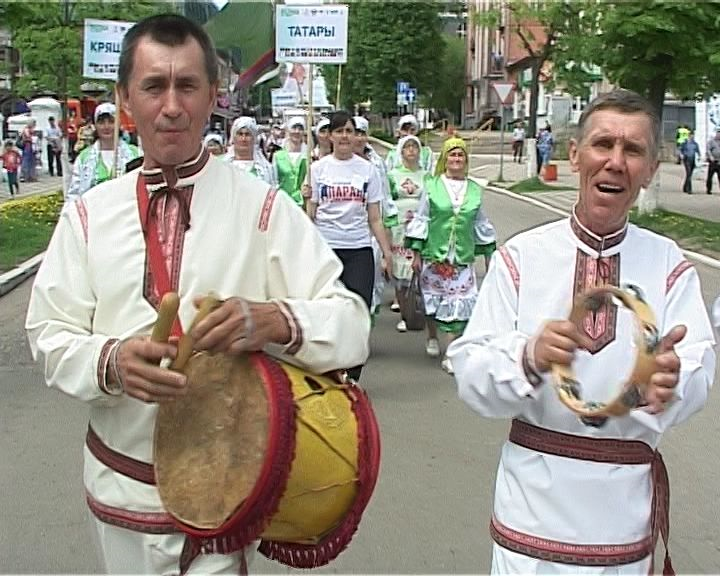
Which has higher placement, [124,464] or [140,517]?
[124,464]

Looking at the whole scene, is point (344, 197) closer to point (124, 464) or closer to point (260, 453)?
point (124, 464)

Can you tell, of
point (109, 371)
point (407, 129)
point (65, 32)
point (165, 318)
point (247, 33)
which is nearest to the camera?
point (165, 318)

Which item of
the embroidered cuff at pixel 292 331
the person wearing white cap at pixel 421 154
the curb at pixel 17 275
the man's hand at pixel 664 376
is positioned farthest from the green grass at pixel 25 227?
the man's hand at pixel 664 376

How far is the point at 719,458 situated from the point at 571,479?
4175 millimetres

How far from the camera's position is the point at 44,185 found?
3275 centimetres

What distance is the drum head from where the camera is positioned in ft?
8.14

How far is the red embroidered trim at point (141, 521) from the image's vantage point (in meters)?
2.63

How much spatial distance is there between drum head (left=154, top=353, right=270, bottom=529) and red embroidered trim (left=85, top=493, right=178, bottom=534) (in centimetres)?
9

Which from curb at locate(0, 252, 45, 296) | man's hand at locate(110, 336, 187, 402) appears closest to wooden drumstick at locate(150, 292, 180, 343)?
man's hand at locate(110, 336, 187, 402)

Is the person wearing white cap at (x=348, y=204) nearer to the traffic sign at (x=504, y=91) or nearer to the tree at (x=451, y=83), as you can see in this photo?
the traffic sign at (x=504, y=91)

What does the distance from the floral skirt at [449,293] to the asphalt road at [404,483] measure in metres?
0.41

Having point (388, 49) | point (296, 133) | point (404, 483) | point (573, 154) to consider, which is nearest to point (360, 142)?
point (296, 133)

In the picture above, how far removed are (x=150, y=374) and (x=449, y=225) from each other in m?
6.75

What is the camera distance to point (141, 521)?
264 cm
